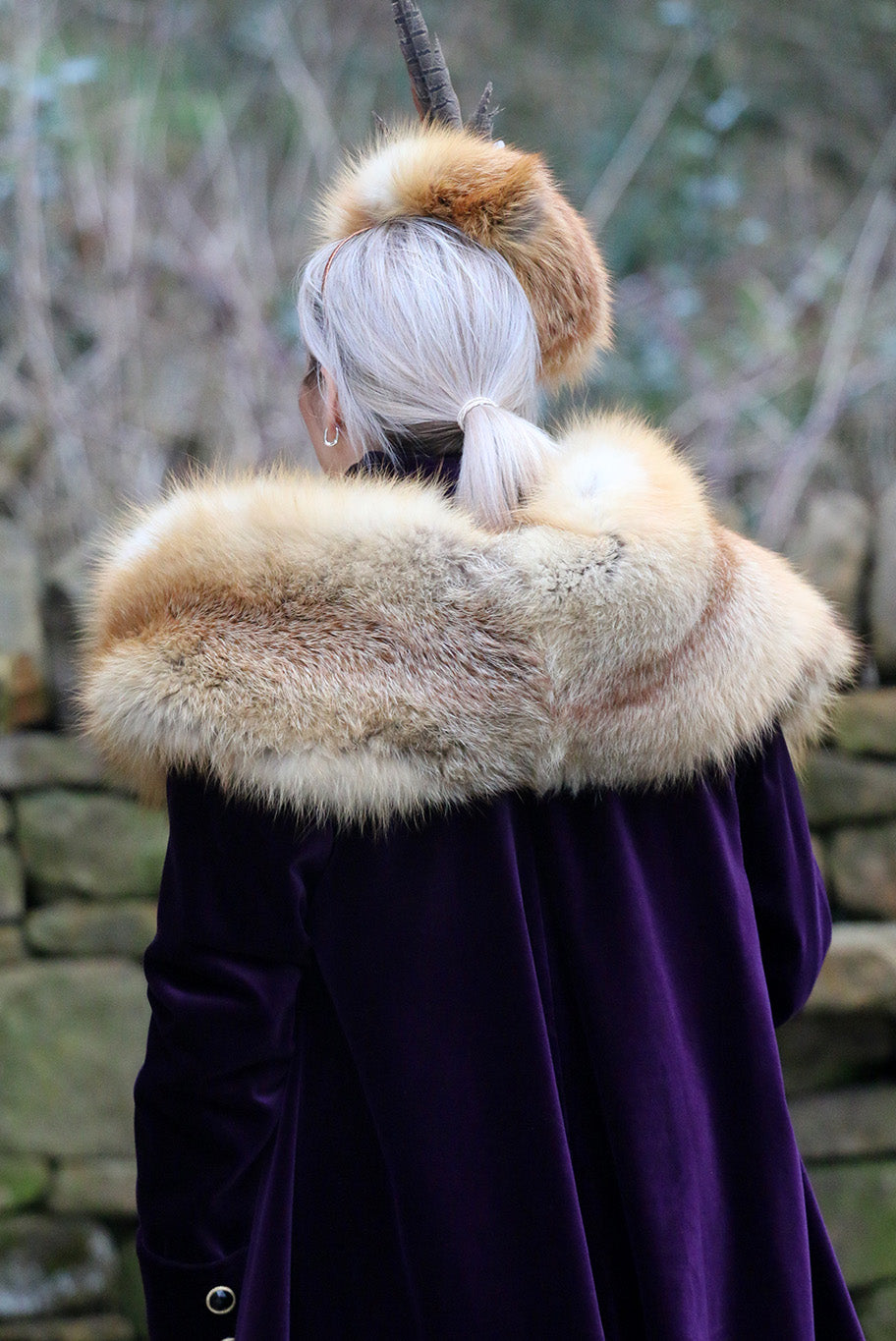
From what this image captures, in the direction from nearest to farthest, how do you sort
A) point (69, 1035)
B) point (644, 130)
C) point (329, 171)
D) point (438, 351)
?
point (438, 351), point (69, 1035), point (329, 171), point (644, 130)

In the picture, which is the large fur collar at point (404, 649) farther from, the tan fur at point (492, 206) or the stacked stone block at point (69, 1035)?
the stacked stone block at point (69, 1035)

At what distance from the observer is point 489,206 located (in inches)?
45.2

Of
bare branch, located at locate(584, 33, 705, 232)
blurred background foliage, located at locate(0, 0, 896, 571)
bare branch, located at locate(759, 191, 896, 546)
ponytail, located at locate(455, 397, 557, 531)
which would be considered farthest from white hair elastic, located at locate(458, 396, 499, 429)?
bare branch, located at locate(584, 33, 705, 232)

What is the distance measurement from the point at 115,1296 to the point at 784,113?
4801 millimetres

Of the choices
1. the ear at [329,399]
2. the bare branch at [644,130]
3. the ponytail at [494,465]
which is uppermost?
the bare branch at [644,130]

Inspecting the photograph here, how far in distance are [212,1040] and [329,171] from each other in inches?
146

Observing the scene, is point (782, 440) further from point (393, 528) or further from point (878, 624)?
point (393, 528)

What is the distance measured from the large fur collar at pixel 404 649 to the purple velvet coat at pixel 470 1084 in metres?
0.08

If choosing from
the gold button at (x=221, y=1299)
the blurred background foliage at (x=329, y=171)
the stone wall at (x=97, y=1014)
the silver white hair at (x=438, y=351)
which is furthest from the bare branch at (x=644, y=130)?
the gold button at (x=221, y=1299)

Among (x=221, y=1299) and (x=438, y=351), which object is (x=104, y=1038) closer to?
(x=221, y=1299)

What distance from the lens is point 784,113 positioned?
467cm

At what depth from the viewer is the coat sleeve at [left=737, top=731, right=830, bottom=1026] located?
1.24 m

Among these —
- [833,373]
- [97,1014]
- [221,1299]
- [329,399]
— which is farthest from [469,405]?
[833,373]

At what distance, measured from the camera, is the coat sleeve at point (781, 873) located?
4.07 ft
